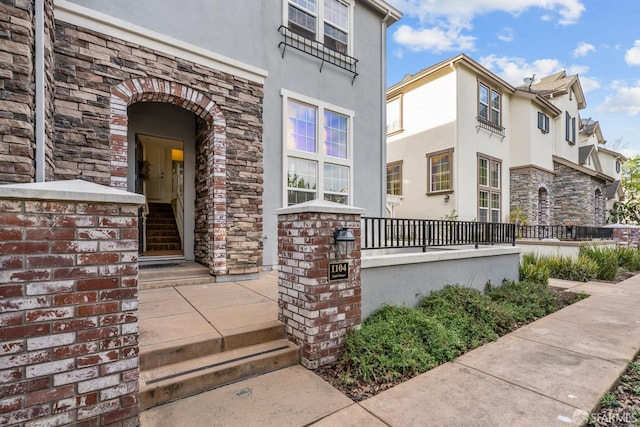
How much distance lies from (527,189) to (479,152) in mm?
2997

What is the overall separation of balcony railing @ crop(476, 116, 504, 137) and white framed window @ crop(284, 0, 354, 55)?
686cm

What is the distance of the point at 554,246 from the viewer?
889 cm

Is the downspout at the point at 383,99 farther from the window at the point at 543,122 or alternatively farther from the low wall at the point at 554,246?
the window at the point at 543,122

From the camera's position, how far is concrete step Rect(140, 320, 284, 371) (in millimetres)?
2426

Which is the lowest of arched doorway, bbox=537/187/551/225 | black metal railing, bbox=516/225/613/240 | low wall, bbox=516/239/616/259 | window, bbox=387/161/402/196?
low wall, bbox=516/239/616/259

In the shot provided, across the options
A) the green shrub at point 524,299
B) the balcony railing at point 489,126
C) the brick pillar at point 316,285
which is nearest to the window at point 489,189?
the balcony railing at point 489,126

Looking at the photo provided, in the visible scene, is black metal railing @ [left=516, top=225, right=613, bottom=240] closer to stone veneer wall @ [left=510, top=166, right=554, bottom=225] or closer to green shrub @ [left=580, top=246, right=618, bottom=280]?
green shrub @ [left=580, top=246, right=618, bottom=280]

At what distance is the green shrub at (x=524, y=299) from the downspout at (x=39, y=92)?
5.97 meters

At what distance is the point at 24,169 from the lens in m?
2.92

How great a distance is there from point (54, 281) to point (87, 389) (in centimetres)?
66

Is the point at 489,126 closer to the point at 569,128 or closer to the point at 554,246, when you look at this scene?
the point at 554,246

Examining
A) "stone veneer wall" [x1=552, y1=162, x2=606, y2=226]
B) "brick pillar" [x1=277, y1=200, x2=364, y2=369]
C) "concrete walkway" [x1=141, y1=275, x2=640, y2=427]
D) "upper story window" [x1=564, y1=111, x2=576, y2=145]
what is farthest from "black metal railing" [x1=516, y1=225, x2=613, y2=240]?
"brick pillar" [x1=277, y1=200, x2=364, y2=369]

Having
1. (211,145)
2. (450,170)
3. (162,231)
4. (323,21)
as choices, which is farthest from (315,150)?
(450,170)

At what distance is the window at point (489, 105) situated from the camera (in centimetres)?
1187
